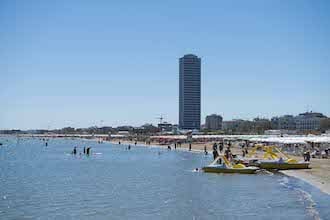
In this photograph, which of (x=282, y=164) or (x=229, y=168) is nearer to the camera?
(x=229, y=168)

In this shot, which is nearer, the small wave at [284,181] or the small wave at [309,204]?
the small wave at [309,204]

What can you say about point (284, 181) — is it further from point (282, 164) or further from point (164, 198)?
point (164, 198)

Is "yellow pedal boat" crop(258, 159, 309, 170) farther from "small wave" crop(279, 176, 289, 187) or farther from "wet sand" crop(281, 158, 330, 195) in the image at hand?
"small wave" crop(279, 176, 289, 187)

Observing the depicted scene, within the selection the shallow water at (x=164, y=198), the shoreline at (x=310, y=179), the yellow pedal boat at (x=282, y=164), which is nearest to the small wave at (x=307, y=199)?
the shallow water at (x=164, y=198)

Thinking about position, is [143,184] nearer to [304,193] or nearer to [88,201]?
[88,201]

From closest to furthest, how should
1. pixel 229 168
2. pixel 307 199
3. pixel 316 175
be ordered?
pixel 307 199, pixel 316 175, pixel 229 168

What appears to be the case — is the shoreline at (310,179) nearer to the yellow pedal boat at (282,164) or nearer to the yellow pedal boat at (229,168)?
the yellow pedal boat at (282,164)

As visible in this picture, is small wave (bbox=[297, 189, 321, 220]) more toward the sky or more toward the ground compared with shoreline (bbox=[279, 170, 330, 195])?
more toward the ground

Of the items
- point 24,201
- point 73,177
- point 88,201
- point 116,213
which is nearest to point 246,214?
point 116,213

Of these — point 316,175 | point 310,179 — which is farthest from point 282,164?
point 310,179

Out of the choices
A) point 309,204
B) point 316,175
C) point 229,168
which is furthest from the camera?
point 229,168

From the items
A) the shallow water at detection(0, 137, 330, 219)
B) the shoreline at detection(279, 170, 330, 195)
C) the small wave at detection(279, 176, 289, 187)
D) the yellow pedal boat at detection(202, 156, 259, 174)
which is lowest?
the shallow water at detection(0, 137, 330, 219)

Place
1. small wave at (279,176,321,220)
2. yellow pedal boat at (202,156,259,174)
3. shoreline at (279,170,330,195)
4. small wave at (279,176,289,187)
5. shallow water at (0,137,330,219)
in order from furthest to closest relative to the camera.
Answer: yellow pedal boat at (202,156,259,174) → small wave at (279,176,289,187) → shoreline at (279,170,330,195) → shallow water at (0,137,330,219) → small wave at (279,176,321,220)

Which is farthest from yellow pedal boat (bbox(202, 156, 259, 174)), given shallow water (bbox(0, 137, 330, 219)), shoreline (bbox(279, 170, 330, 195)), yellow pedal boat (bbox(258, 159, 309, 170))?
shoreline (bbox(279, 170, 330, 195))
